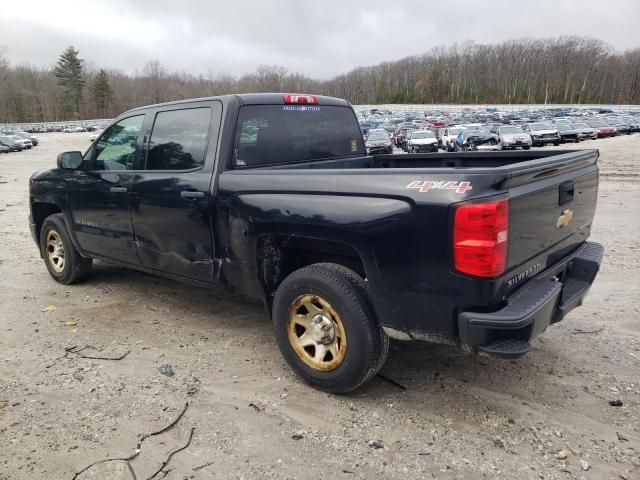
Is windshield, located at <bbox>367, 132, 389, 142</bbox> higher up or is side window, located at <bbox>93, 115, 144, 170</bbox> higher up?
side window, located at <bbox>93, 115, 144, 170</bbox>

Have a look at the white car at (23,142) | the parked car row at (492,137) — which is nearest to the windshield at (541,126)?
the parked car row at (492,137)

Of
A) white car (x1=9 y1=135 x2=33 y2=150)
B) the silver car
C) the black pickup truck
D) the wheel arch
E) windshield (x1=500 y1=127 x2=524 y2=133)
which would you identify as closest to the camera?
the black pickup truck

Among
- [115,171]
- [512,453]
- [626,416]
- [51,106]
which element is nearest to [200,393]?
[512,453]

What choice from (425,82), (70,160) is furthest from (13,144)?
(425,82)

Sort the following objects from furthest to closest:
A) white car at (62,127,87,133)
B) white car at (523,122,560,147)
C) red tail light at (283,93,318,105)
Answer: white car at (62,127,87,133) < white car at (523,122,560,147) < red tail light at (283,93,318,105)

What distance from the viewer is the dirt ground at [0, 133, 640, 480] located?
8.99ft

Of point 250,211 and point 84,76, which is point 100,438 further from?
point 84,76

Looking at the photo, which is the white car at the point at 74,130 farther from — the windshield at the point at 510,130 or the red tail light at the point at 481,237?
the red tail light at the point at 481,237

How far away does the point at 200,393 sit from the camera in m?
3.50

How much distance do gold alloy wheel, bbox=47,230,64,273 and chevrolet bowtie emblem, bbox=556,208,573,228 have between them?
514 cm

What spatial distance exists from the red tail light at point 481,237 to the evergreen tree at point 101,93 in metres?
138

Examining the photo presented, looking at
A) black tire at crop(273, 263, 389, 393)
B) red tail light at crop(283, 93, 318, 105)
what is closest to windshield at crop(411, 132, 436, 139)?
red tail light at crop(283, 93, 318, 105)

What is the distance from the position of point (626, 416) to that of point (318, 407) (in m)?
1.89

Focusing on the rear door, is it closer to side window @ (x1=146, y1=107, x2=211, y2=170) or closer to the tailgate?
side window @ (x1=146, y1=107, x2=211, y2=170)
